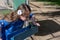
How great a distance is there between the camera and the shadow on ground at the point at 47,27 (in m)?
5.89

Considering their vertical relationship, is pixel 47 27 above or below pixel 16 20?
below

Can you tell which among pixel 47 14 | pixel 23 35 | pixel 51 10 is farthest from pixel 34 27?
pixel 51 10

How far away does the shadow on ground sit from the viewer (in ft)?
19.3

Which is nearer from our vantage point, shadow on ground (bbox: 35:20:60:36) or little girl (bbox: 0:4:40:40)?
little girl (bbox: 0:4:40:40)

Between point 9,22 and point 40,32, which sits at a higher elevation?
point 9,22

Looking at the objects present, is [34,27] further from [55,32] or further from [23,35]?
[55,32]

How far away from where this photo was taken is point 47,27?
645 centimetres

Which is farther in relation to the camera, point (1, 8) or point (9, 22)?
point (1, 8)

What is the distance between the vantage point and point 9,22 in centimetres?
283

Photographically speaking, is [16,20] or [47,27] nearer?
[16,20]

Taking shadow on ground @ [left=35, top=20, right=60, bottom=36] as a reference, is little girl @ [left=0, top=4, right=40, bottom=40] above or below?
above

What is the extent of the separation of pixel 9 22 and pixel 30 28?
384mm

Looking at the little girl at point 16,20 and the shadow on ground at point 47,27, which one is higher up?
the little girl at point 16,20

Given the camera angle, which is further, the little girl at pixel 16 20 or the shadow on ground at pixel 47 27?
the shadow on ground at pixel 47 27
